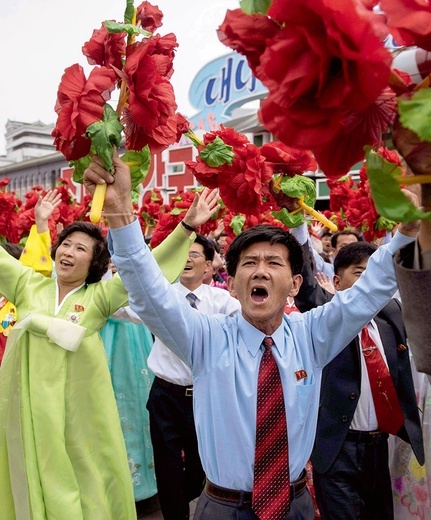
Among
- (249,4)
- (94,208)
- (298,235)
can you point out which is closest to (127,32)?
(94,208)

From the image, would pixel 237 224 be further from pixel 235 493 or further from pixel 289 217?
pixel 235 493

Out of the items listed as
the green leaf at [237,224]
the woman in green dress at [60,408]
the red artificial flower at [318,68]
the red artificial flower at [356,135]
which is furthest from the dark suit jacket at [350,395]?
the red artificial flower at [318,68]

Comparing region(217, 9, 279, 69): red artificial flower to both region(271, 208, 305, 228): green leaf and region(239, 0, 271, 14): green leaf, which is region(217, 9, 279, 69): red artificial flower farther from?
region(271, 208, 305, 228): green leaf

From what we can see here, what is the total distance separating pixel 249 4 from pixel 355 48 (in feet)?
0.79

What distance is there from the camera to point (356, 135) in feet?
3.28

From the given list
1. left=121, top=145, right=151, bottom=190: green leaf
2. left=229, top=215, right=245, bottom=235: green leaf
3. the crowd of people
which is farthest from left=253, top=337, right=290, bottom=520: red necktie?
left=229, top=215, right=245, bottom=235: green leaf

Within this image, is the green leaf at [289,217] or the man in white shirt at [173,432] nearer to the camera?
the green leaf at [289,217]

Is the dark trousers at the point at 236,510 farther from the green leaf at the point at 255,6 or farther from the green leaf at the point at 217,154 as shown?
the green leaf at the point at 255,6

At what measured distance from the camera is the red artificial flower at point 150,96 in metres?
1.57

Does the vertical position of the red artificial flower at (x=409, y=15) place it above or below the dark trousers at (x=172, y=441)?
above

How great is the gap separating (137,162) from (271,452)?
0.99m

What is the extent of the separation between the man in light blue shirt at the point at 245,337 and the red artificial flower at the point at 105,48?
0.31 meters

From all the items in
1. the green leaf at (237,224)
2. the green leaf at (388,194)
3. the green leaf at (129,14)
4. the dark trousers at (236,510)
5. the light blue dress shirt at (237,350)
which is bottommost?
the dark trousers at (236,510)

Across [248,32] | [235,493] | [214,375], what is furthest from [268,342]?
[248,32]
